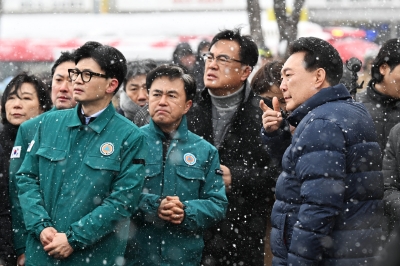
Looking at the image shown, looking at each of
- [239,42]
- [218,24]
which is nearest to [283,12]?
[239,42]

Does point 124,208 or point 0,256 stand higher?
point 124,208

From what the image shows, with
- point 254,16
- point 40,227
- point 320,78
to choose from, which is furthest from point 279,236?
point 254,16

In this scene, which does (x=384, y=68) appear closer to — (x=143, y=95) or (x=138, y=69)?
(x=143, y=95)

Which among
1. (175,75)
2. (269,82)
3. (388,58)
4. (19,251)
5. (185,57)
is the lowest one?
(19,251)

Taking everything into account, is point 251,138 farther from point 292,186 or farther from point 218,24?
point 218,24

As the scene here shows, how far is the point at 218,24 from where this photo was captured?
23797 millimetres

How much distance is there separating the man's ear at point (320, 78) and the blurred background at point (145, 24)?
14.7 m

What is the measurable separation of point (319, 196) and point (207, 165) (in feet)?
5.28

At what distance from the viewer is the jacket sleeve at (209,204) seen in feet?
18.3

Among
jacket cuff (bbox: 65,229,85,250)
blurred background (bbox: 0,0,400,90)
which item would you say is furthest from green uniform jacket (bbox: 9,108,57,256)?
blurred background (bbox: 0,0,400,90)

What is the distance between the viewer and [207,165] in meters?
5.85

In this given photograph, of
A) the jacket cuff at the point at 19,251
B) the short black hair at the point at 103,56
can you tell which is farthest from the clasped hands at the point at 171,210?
the jacket cuff at the point at 19,251

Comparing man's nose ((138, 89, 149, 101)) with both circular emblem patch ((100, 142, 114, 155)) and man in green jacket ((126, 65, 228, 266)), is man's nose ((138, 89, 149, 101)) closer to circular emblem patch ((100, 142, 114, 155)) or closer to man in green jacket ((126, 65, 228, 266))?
man in green jacket ((126, 65, 228, 266))

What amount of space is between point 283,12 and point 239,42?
→ 3.77 m
